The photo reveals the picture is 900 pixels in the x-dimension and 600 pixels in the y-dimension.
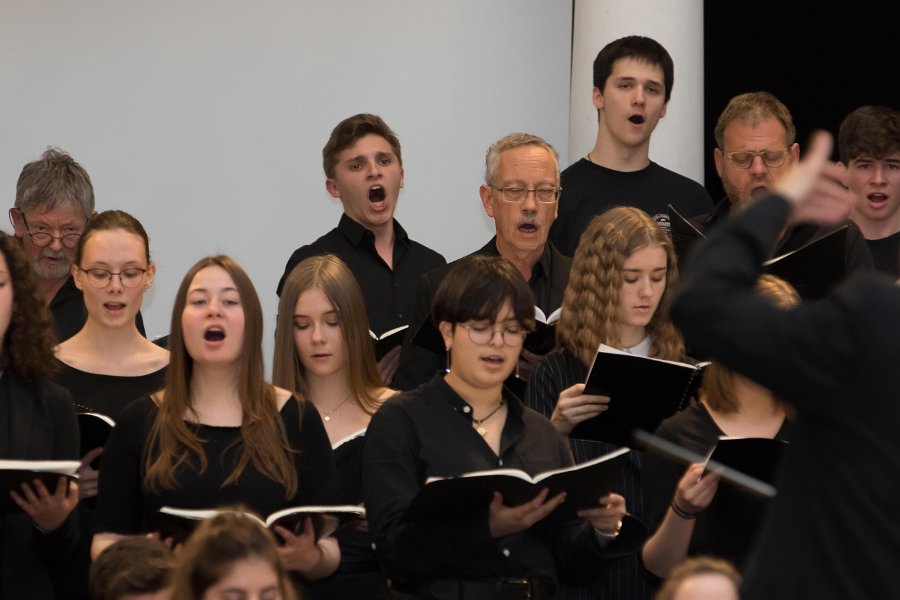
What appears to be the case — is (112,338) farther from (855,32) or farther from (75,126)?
(855,32)

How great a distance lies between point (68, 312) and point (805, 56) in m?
3.83

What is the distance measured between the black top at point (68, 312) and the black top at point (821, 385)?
296 centimetres

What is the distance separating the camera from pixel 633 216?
4.57m

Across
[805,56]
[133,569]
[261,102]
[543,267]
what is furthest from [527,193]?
[805,56]

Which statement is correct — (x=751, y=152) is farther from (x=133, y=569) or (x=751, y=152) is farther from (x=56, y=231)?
(x=133, y=569)

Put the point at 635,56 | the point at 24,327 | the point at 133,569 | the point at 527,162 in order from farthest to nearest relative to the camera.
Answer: the point at 635,56, the point at 527,162, the point at 24,327, the point at 133,569

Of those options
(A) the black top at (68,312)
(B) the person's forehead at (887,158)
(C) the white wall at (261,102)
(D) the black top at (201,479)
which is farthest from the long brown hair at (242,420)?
(C) the white wall at (261,102)

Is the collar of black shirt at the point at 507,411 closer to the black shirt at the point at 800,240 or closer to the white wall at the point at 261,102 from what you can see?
the black shirt at the point at 800,240

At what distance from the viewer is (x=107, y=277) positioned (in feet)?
14.6

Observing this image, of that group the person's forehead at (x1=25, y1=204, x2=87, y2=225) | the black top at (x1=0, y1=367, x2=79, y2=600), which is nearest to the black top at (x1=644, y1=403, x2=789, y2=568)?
the black top at (x1=0, y1=367, x2=79, y2=600)

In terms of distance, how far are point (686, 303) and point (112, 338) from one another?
2.50m

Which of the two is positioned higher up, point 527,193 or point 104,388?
point 527,193

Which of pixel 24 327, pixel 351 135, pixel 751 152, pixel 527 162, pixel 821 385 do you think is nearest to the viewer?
pixel 821 385

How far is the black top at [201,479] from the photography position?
3758 millimetres
